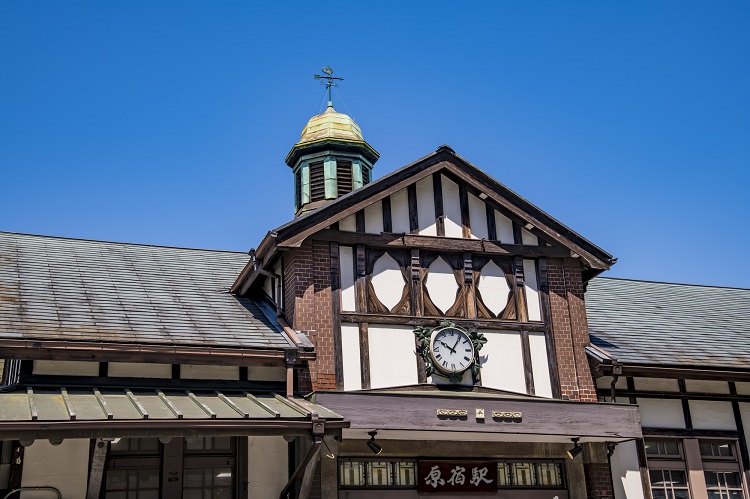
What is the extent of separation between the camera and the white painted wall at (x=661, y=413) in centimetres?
1720

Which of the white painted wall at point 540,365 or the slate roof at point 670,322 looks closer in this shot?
the white painted wall at point 540,365

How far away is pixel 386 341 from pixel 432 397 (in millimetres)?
1645

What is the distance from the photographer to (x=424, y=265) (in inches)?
655

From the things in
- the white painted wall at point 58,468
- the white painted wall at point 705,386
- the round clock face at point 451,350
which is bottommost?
the white painted wall at point 58,468

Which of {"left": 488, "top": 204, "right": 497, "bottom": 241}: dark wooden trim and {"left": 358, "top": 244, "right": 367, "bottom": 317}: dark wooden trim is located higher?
{"left": 488, "top": 204, "right": 497, "bottom": 241}: dark wooden trim

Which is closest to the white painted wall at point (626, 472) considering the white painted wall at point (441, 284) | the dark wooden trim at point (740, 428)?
the dark wooden trim at point (740, 428)

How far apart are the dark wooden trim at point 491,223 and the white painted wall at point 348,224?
109 inches

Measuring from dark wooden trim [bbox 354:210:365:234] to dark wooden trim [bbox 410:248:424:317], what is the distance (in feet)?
3.47

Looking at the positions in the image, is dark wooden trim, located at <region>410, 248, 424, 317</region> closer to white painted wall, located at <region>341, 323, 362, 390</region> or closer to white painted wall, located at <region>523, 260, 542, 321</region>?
white painted wall, located at <region>341, 323, 362, 390</region>

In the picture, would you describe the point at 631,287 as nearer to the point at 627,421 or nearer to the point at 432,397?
the point at 627,421

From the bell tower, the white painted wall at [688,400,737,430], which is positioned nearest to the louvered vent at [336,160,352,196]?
the bell tower

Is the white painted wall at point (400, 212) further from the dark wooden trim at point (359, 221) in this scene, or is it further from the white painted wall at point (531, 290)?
the white painted wall at point (531, 290)

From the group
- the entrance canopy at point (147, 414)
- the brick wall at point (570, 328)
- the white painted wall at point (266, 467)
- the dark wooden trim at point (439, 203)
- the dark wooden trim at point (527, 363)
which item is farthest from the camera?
the dark wooden trim at point (439, 203)

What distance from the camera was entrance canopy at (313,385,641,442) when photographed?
13992mm
